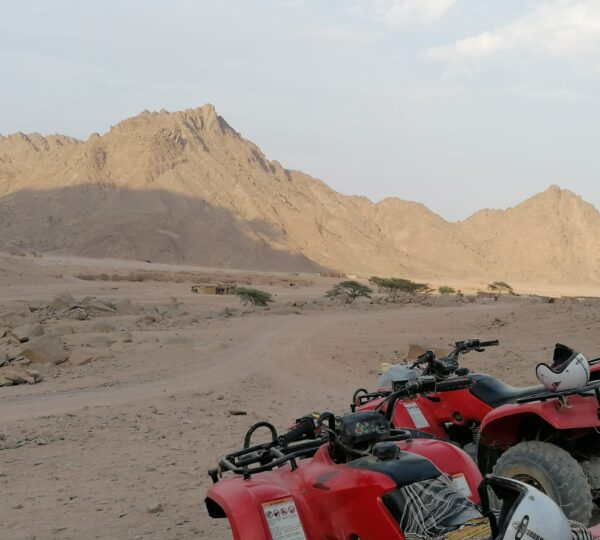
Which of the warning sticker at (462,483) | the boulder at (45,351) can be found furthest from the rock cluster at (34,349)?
the warning sticker at (462,483)

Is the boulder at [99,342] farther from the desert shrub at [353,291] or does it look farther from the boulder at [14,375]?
the desert shrub at [353,291]

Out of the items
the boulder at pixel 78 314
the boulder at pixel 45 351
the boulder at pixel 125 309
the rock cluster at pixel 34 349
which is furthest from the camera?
the boulder at pixel 125 309

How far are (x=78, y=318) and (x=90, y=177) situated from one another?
253 ft

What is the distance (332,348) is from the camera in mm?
17469

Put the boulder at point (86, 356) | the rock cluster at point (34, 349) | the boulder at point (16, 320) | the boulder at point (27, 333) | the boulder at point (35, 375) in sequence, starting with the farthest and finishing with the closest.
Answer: the boulder at point (16, 320)
the boulder at point (27, 333)
the boulder at point (86, 356)
the rock cluster at point (34, 349)
the boulder at point (35, 375)

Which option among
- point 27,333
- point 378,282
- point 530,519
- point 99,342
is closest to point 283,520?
point 530,519

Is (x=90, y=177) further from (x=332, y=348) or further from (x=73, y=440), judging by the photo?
(x=73, y=440)

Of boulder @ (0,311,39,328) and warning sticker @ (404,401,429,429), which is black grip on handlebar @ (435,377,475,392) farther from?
boulder @ (0,311,39,328)

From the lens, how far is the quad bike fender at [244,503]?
3.34m

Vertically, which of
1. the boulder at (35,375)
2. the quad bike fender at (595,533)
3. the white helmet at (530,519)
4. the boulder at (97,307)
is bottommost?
the boulder at (35,375)

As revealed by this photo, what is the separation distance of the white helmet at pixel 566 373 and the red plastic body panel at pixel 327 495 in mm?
1068

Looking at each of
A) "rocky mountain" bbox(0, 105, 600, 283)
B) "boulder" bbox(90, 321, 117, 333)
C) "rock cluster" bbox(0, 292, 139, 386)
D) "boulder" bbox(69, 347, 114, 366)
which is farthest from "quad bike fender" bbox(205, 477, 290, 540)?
"rocky mountain" bbox(0, 105, 600, 283)

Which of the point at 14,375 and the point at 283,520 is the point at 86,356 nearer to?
the point at 14,375

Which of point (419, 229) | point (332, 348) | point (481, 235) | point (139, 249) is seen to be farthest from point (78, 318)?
point (481, 235)
